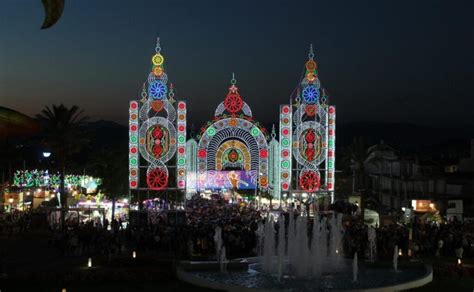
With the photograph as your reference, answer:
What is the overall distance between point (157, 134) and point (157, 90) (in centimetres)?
299

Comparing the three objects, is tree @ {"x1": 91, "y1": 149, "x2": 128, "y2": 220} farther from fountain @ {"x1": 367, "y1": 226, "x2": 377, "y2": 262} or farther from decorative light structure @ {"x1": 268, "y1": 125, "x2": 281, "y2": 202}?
fountain @ {"x1": 367, "y1": 226, "x2": 377, "y2": 262}

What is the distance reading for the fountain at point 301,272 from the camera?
19.5 meters

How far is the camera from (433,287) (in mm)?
20281

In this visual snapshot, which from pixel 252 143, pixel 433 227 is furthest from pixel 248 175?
pixel 433 227

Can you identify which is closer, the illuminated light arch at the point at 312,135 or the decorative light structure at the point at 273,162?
the illuminated light arch at the point at 312,135

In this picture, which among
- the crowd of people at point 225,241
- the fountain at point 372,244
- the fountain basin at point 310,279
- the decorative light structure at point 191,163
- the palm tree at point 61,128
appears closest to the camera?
the fountain basin at point 310,279

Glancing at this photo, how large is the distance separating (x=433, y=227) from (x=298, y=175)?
647 inches

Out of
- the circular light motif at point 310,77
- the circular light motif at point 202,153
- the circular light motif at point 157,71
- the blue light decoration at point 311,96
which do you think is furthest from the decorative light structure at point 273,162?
the circular light motif at point 157,71

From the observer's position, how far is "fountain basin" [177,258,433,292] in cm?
1909

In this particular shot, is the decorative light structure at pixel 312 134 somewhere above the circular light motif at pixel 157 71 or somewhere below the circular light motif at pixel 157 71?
below

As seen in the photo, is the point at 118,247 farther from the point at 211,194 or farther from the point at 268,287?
the point at 211,194

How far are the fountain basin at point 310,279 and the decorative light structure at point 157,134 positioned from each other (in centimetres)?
2052

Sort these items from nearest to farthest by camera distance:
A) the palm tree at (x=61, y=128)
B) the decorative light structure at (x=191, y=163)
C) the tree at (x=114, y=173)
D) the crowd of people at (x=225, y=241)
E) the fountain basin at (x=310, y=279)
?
1. the fountain basin at (x=310, y=279)
2. the crowd of people at (x=225, y=241)
3. the palm tree at (x=61, y=128)
4. the decorative light structure at (x=191, y=163)
5. the tree at (x=114, y=173)

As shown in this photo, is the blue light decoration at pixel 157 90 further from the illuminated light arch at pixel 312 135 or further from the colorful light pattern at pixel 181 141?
the illuminated light arch at pixel 312 135
